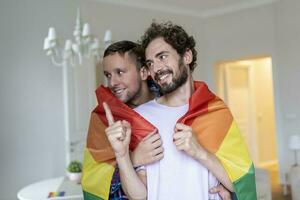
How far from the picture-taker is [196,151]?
3.73 feet

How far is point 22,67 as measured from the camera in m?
4.33

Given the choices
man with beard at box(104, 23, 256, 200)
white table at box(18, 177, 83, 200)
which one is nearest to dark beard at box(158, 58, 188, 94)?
man with beard at box(104, 23, 256, 200)

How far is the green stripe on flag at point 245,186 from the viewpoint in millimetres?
1202

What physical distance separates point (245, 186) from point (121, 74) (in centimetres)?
60

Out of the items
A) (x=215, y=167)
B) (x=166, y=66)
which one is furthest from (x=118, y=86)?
(x=215, y=167)

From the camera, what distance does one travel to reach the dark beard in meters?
1.21

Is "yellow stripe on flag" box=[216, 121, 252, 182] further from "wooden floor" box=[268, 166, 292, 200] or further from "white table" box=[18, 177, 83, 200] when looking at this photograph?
"wooden floor" box=[268, 166, 292, 200]

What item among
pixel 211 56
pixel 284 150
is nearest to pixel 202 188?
pixel 284 150

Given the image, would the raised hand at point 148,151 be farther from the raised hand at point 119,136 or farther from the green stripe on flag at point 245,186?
the green stripe on flag at point 245,186

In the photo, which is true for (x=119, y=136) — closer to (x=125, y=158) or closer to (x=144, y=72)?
(x=125, y=158)

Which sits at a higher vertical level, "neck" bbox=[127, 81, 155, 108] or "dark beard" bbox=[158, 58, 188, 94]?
"dark beard" bbox=[158, 58, 188, 94]

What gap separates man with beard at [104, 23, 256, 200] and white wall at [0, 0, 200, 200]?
3.34 m

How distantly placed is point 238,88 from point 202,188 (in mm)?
5783

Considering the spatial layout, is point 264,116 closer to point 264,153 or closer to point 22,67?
point 264,153
